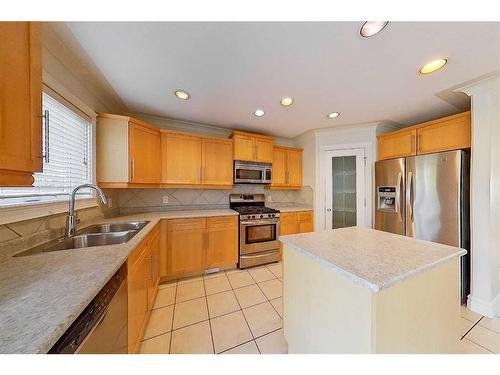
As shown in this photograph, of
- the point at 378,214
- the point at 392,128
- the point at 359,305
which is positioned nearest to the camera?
the point at 359,305

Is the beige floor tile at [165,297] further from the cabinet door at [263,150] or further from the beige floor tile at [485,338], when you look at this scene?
the beige floor tile at [485,338]

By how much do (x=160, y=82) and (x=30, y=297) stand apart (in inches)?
73.4

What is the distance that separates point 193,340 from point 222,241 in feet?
4.08

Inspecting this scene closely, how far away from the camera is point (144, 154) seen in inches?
90.7

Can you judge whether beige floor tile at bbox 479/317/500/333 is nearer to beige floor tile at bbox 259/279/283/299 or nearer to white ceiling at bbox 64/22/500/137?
beige floor tile at bbox 259/279/283/299

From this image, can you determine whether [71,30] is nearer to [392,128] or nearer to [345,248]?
[345,248]

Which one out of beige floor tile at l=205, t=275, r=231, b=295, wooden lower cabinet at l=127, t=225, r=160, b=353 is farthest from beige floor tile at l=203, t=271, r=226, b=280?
wooden lower cabinet at l=127, t=225, r=160, b=353

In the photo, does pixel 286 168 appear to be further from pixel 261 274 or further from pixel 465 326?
pixel 465 326

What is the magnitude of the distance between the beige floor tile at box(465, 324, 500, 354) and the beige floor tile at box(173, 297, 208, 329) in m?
2.26

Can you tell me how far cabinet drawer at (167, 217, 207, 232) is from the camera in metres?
2.35
